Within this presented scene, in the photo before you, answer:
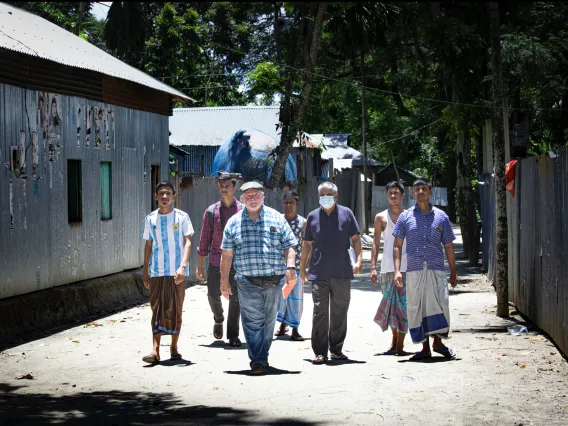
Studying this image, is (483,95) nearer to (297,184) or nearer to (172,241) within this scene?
(297,184)

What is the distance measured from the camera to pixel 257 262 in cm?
933

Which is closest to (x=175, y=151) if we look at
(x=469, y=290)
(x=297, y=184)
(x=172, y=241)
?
(x=297, y=184)

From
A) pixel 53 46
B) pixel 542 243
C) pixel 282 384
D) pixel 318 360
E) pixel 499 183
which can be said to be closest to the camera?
pixel 282 384

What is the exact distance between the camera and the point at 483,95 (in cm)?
2177

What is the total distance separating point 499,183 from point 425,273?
13.7 ft

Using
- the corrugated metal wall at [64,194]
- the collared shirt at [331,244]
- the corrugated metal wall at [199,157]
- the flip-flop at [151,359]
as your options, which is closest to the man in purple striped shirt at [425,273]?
the collared shirt at [331,244]

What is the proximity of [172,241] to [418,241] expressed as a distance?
2.60 metres

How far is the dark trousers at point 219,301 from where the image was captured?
11.1m

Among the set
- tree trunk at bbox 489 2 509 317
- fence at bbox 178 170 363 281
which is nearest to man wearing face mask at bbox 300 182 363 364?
tree trunk at bbox 489 2 509 317

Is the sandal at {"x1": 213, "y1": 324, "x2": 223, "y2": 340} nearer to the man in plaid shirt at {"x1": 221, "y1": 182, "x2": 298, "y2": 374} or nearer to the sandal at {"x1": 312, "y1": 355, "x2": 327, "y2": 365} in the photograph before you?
the sandal at {"x1": 312, "y1": 355, "x2": 327, "y2": 365}

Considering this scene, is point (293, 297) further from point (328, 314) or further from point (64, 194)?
point (64, 194)

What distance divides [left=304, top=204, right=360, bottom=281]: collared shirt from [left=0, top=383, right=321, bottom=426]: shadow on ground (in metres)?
2.45

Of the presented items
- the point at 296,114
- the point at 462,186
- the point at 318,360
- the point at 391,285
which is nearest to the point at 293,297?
the point at 391,285

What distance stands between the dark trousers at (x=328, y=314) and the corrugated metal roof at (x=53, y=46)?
506 centimetres
